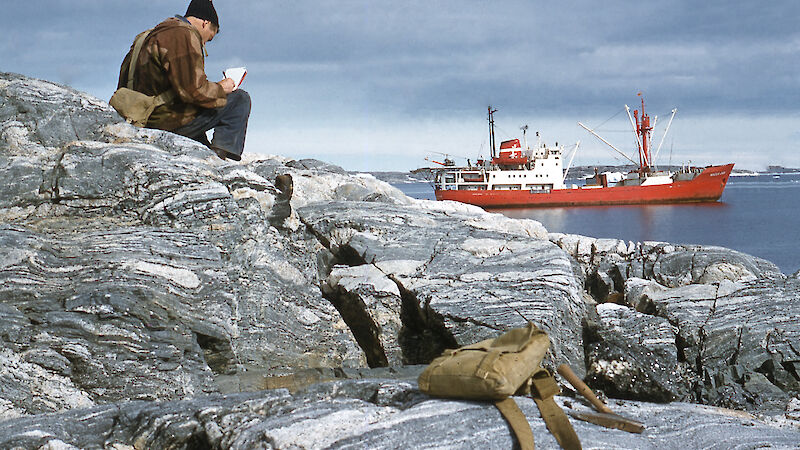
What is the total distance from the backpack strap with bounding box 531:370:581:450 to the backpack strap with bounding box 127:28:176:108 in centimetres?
705

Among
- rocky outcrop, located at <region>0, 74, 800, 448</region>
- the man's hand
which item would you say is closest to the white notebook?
the man's hand

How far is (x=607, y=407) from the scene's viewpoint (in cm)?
532

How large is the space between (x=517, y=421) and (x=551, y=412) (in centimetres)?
42

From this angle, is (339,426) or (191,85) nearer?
(339,426)

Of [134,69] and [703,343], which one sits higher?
[134,69]

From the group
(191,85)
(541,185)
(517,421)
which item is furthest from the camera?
(541,185)

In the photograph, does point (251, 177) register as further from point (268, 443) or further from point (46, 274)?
point (268, 443)

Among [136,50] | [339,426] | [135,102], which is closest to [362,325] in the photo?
[339,426]

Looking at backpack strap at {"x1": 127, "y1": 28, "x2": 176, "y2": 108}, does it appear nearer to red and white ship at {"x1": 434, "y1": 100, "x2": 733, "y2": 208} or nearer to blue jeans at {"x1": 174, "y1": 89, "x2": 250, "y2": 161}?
blue jeans at {"x1": 174, "y1": 89, "x2": 250, "y2": 161}

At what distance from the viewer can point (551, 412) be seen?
4730 mm

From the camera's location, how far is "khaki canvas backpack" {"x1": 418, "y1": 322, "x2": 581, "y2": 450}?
177 inches

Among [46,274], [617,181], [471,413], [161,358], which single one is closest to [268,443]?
[471,413]

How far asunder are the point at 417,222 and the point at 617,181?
192 ft

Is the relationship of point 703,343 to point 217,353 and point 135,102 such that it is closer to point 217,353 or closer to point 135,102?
point 217,353
